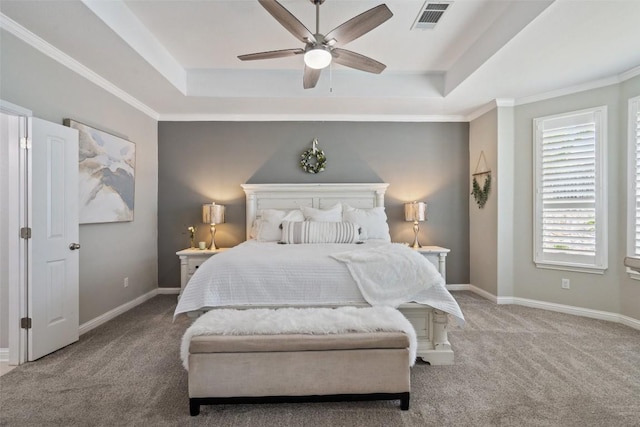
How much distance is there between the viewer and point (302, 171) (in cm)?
479

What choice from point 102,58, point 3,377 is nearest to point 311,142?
point 102,58

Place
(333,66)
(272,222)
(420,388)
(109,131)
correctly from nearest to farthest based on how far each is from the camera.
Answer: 1. (420,388)
2. (109,131)
3. (333,66)
4. (272,222)

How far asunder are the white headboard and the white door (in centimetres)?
210

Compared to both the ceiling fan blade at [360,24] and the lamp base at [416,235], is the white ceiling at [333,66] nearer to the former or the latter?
the ceiling fan blade at [360,24]

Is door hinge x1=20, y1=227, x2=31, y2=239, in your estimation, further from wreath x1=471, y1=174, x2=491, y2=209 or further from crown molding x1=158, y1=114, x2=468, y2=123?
wreath x1=471, y1=174, x2=491, y2=209

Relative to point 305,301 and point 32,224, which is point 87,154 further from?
point 305,301

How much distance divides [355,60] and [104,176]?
2.98 metres

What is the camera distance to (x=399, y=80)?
161 inches

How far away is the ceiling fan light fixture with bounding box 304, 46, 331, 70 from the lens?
2.38 meters

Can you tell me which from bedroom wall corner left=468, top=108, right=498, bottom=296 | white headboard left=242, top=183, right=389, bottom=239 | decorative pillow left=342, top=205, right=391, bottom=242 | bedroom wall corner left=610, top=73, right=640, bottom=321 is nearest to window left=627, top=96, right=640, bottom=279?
bedroom wall corner left=610, top=73, right=640, bottom=321

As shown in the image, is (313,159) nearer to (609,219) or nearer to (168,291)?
(168,291)

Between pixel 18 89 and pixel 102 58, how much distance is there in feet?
2.47

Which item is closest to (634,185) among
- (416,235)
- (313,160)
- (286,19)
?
(416,235)

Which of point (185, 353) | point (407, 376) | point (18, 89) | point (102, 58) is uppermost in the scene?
point (102, 58)
